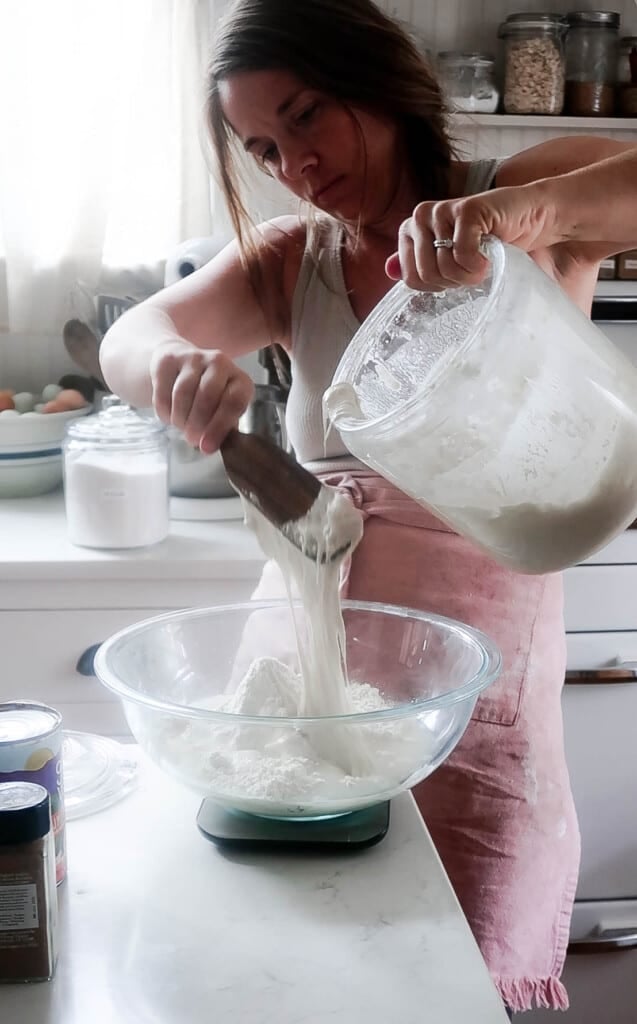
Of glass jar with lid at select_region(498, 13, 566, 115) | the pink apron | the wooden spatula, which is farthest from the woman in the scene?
glass jar with lid at select_region(498, 13, 566, 115)

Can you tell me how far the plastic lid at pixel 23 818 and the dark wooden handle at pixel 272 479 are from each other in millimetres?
330

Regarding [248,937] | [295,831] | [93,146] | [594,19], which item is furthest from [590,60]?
[248,937]

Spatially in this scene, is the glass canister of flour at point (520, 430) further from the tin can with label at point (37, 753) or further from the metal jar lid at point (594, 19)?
the metal jar lid at point (594, 19)

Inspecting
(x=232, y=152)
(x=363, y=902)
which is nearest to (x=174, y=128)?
(x=232, y=152)

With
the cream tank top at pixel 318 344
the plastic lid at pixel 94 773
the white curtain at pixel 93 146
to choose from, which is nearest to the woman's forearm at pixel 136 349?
the cream tank top at pixel 318 344

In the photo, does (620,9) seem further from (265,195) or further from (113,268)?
(113,268)

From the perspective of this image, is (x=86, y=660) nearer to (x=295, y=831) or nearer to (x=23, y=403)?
(x=23, y=403)

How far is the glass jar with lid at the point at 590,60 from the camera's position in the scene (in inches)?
70.4

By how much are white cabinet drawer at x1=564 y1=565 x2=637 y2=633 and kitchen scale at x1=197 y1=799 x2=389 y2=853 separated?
0.93 m

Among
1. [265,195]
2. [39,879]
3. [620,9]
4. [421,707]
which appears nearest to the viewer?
[39,879]

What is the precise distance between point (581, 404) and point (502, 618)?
1.29 feet

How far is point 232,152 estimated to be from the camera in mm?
1195

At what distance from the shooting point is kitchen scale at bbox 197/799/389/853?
743 millimetres

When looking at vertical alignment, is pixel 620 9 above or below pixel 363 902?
above
